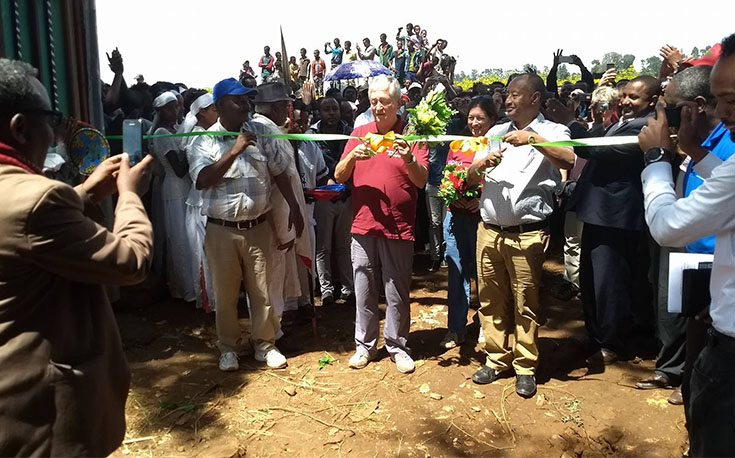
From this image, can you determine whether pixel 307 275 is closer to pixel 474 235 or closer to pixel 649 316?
pixel 474 235

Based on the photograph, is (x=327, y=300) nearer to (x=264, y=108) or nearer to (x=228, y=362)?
(x=228, y=362)

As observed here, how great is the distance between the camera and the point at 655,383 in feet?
15.6

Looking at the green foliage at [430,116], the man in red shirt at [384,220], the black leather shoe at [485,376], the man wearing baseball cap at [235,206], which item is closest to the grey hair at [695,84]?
the green foliage at [430,116]

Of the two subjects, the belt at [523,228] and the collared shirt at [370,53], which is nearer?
the belt at [523,228]

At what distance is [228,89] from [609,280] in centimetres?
370

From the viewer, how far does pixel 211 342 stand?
235 inches

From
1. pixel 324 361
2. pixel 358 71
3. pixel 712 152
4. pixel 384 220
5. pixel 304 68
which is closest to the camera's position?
pixel 712 152

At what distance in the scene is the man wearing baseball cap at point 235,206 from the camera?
4926 millimetres

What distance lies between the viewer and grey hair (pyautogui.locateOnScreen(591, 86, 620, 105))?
7.00m

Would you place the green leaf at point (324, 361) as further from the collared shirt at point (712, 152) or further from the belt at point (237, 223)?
the collared shirt at point (712, 152)

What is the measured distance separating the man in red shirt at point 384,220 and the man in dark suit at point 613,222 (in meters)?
1.49

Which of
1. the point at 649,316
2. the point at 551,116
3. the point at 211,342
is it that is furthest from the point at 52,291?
the point at 551,116

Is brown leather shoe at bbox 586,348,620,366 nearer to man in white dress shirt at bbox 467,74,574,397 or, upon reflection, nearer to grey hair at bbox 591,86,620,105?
man in white dress shirt at bbox 467,74,574,397

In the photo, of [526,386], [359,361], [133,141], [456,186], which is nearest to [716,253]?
[133,141]
